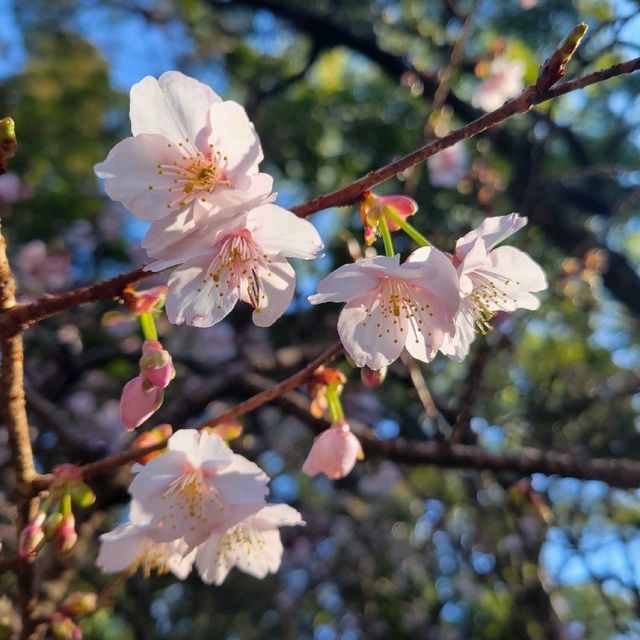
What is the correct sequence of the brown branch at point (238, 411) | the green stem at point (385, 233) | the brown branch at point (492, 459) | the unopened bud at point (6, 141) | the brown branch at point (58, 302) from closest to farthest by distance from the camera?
1. the unopened bud at point (6, 141)
2. the brown branch at point (58, 302)
3. the green stem at point (385, 233)
4. the brown branch at point (238, 411)
5. the brown branch at point (492, 459)

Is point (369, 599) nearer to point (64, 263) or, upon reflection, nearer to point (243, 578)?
point (243, 578)

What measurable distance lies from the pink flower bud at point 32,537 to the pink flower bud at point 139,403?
0.72ft

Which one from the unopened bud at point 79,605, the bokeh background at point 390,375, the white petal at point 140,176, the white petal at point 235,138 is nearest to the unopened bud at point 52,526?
the unopened bud at point 79,605

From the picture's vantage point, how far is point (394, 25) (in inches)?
221

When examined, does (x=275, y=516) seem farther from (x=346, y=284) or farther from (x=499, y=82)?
(x=499, y=82)

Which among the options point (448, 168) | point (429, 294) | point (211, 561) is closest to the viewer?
point (429, 294)

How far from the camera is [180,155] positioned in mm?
1063

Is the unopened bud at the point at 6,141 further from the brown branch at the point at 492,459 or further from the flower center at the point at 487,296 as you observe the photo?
the brown branch at the point at 492,459

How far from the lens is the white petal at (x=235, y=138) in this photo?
3.25 ft

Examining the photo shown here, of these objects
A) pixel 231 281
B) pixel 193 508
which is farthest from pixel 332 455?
pixel 231 281

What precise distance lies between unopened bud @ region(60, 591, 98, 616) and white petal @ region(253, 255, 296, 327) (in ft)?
2.34

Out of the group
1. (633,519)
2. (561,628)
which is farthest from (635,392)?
(633,519)

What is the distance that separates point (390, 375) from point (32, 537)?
8.16 ft

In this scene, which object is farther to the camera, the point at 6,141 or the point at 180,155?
the point at 180,155
